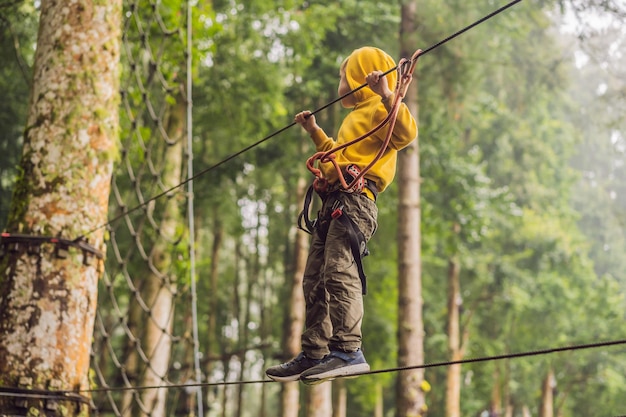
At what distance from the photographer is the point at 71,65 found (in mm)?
3635

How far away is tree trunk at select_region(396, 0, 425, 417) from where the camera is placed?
7.44 m

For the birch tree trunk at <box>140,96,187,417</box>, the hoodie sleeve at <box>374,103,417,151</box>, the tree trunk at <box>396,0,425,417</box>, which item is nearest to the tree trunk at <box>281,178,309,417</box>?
the birch tree trunk at <box>140,96,187,417</box>

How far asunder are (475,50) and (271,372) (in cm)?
880

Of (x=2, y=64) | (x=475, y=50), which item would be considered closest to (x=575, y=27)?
(x=475, y=50)

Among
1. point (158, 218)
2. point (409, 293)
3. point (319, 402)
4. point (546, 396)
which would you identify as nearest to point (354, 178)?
point (409, 293)

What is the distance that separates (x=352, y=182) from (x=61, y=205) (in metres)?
1.69

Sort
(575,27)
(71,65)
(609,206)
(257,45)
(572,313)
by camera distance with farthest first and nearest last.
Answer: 1. (609,206)
2. (572,313)
3. (257,45)
4. (575,27)
5. (71,65)

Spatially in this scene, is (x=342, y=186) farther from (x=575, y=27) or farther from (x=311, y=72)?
(x=311, y=72)

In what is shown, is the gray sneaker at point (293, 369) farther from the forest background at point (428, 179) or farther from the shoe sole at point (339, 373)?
the forest background at point (428, 179)

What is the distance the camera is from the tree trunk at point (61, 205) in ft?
10.7

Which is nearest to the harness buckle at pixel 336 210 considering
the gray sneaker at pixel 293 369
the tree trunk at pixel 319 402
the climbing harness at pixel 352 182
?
the climbing harness at pixel 352 182

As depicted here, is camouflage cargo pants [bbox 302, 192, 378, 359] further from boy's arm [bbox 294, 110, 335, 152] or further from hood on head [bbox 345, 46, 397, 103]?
hood on head [bbox 345, 46, 397, 103]

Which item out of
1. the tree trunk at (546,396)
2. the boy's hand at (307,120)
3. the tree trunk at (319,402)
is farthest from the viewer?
the tree trunk at (546,396)

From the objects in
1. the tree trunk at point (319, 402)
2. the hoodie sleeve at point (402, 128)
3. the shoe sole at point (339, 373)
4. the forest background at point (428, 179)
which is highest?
the forest background at point (428, 179)
